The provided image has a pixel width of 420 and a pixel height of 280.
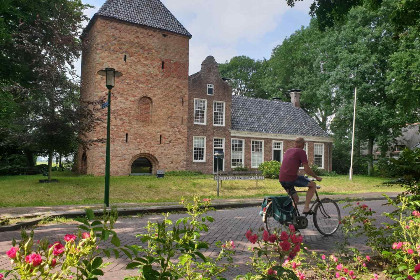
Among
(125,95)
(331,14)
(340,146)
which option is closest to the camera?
(331,14)

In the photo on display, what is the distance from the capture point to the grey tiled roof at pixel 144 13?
75.0 ft

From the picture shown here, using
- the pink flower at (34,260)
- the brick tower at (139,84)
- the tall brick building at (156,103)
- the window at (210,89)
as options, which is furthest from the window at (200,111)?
the pink flower at (34,260)

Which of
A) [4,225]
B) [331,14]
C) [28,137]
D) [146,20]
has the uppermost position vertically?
[146,20]

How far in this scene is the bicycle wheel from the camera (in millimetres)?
6684

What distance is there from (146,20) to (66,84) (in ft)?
31.9

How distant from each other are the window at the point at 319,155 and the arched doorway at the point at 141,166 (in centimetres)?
1716

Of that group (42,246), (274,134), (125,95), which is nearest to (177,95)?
(125,95)

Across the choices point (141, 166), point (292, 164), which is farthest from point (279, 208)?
point (141, 166)

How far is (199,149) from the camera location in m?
26.5

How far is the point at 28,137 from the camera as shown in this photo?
15711 millimetres

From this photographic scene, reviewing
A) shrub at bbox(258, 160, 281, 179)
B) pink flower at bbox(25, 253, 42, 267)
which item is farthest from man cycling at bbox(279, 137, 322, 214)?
shrub at bbox(258, 160, 281, 179)

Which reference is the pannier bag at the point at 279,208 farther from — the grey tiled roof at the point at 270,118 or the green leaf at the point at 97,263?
the grey tiled roof at the point at 270,118

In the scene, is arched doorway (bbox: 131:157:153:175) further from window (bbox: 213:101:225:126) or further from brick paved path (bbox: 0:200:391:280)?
brick paved path (bbox: 0:200:391:280)

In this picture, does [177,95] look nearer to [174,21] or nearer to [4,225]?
[174,21]
